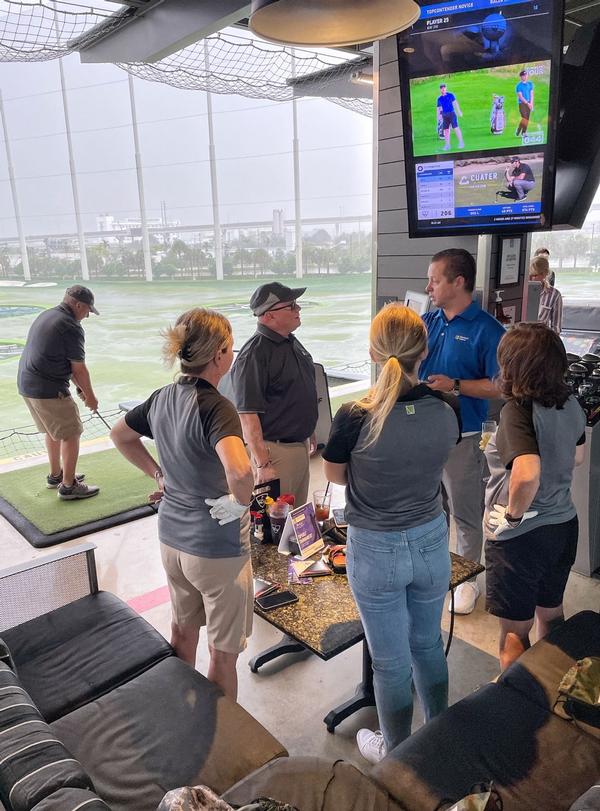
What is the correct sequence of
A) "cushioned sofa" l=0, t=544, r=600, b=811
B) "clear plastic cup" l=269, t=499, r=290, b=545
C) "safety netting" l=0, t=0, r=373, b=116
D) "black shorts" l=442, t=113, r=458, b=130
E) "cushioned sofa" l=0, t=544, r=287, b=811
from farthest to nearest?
"safety netting" l=0, t=0, r=373, b=116, "black shorts" l=442, t=113, r=458, b=130, "clear plastic cup" l=269, t=499, r=290, b=545, "cushioned sofa" l=0, t=544, r=600, b=811, "cushioned sofa" l=0, t=544, r=287, b=811

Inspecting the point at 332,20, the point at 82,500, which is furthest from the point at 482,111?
the point at 82,500

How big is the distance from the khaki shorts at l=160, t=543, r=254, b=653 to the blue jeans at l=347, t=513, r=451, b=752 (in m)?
0.37

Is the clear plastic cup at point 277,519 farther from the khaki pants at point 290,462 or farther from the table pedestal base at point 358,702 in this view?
the table pedestal base at point 358,702

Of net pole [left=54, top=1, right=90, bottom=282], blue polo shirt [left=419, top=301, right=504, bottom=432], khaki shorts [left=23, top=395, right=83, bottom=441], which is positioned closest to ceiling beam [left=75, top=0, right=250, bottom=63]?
blue polo shirt [left=419, top=301, right=504, bottom=432]

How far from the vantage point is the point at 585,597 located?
298 centimetres

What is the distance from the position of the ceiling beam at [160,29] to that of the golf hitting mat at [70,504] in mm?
3272

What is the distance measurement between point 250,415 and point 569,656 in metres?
1.52

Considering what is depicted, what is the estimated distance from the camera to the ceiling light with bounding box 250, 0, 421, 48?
1.50 m

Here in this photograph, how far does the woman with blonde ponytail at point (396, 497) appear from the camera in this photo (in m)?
1.54

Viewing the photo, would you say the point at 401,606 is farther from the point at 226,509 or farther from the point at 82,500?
the point at 82,500

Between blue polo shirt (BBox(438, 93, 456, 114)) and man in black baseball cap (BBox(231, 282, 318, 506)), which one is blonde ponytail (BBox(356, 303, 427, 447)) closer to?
man in black baseball cap (BBox(231, 282, 318, 506))

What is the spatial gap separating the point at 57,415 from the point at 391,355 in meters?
3.40

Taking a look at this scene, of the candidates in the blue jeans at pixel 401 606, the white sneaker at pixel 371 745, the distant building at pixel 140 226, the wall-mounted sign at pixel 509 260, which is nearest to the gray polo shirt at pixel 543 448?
the blue jeans at pixel 401 606

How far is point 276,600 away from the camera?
193cm
